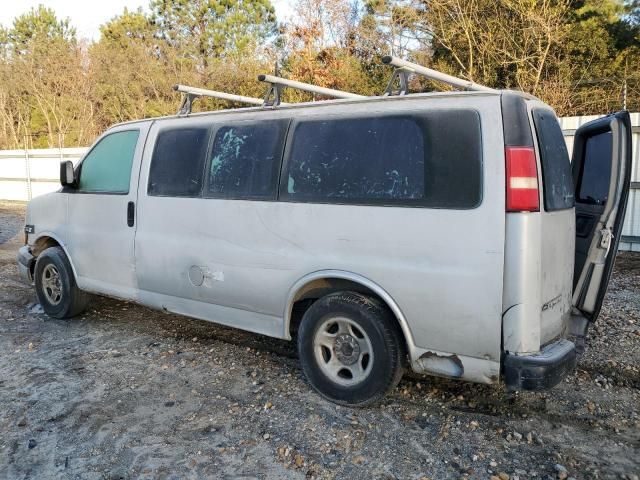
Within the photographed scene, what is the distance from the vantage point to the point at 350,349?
11.7ft

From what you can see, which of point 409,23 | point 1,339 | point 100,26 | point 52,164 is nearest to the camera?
point 1,339

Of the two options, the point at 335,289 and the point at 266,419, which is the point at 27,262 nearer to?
the point at 266,419

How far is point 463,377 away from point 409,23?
14691mm

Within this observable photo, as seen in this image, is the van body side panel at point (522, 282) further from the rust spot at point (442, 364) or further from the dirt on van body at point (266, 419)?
the dirt on van body at point (266, 419)

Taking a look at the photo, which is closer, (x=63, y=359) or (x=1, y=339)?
(x=63, y=359)

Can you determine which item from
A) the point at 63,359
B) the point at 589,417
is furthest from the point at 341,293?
the point at 63,359

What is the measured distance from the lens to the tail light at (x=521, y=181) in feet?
9.53

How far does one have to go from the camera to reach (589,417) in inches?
138

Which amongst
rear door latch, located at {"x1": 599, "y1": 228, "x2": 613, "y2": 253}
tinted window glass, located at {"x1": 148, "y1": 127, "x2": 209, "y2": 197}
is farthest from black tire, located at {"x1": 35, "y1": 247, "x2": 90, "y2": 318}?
rear door latch, located at {"x1": 599, "y1": 228, "x2": 613, "y2": 253}

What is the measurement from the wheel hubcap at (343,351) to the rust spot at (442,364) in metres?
0.35

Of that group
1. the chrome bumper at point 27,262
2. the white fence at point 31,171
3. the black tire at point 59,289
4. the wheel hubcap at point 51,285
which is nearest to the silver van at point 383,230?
the black tire at point 59,289

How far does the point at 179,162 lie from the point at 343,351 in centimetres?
210

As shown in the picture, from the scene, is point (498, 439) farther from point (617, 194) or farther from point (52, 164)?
point (52, 164)

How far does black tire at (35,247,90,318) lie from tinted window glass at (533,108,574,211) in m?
4.44
